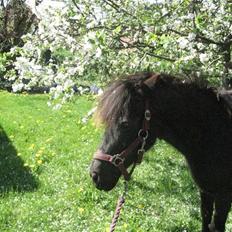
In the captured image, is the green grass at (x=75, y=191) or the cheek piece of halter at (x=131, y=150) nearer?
the cheek piece of halter at (x=131, y=150)

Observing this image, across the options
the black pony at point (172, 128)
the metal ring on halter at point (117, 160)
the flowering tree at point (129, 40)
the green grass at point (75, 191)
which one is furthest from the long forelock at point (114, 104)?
the green grass at point (75, 191)

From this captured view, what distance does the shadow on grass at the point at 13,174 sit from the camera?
236 inches

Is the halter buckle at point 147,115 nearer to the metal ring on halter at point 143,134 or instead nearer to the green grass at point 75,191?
Result: the metal ring on halter at point 143,134

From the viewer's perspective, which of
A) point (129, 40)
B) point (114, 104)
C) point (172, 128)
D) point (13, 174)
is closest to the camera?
point (114, 104)

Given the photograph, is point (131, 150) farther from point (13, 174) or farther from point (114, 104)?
point (13, 174)

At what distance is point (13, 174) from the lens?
6.48 meters

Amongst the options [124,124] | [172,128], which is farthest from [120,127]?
[172,128]

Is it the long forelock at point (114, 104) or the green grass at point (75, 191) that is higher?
the long forelock at point (114, 104)

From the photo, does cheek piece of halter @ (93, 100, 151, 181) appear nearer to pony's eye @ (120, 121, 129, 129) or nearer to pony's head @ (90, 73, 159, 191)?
pony's head @ (90, 73, 159, 191)

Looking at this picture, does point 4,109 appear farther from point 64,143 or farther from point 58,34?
point 58,34

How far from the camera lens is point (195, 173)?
4.21 m

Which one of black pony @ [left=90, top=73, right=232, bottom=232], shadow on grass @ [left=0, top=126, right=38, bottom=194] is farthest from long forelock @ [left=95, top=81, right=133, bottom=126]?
shadow on grass @ [left=0, top=126, right=38, bottom=194]

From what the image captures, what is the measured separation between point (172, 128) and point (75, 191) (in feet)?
7.90

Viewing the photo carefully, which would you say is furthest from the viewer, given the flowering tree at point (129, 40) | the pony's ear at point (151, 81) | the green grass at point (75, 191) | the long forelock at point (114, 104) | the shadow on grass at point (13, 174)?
the shadow on grass at point (13, 174)
